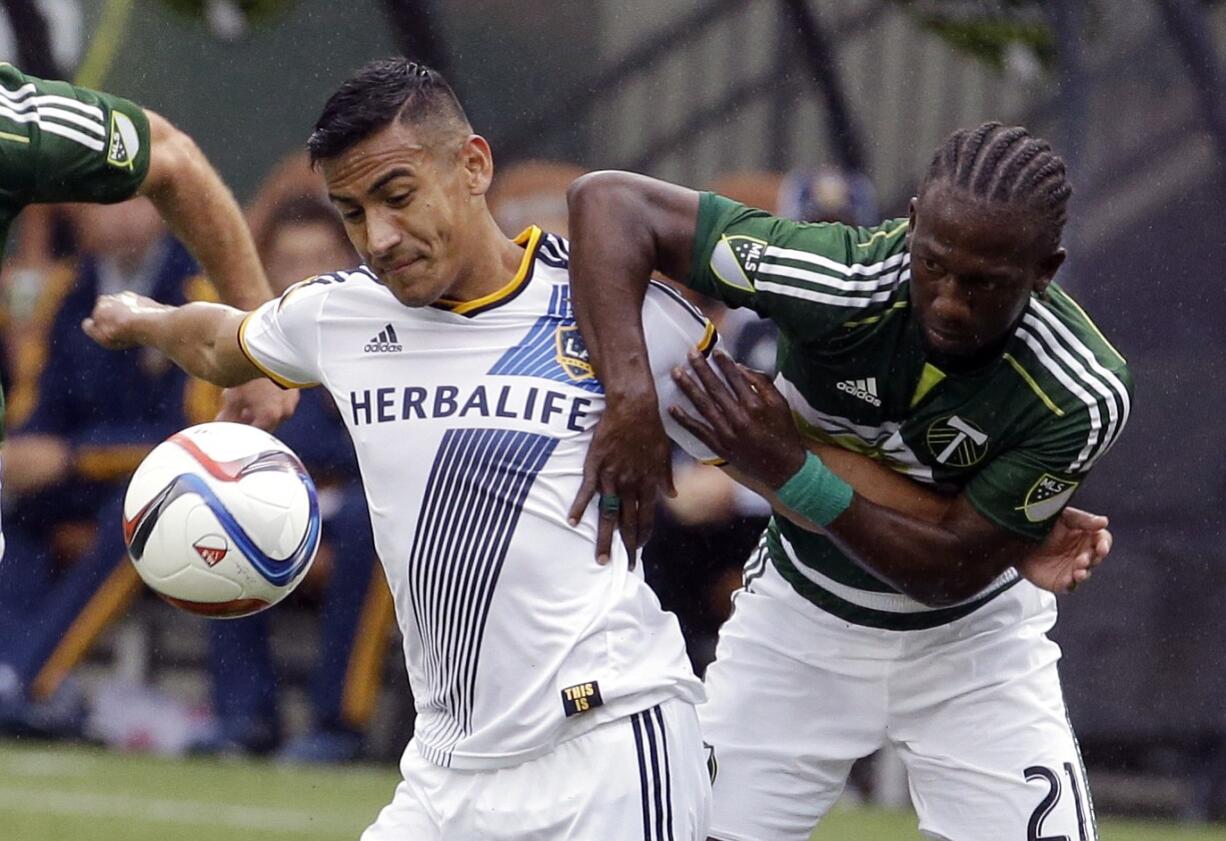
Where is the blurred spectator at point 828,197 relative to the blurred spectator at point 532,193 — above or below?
above

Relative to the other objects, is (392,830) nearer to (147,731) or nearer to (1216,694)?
(1216,694)

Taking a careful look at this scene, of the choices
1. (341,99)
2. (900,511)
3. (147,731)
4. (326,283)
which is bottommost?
(147,731)

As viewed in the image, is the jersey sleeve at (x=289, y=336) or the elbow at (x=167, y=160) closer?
the jersey sleeve at (x=289, y=336)

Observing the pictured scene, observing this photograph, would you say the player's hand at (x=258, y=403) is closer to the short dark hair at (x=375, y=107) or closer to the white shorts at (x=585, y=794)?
the short dark hair at (x=375, y=107)

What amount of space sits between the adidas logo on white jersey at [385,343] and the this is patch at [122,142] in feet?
3.48

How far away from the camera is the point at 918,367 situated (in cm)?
428

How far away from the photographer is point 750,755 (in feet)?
15.7

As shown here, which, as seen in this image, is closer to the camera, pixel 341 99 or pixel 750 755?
pixel 341 99

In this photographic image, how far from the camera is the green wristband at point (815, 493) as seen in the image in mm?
4148

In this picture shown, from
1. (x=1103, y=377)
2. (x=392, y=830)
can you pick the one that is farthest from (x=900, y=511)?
(x=392, y=830)

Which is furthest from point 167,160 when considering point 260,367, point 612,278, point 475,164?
point 612,278

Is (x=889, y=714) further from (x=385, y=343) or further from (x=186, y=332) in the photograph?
(x=186, y=332)

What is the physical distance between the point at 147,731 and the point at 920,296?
6415 millimetres

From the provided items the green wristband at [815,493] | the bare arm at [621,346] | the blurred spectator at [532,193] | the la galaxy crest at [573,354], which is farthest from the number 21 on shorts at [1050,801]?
the blurred spectator at [532,193]
